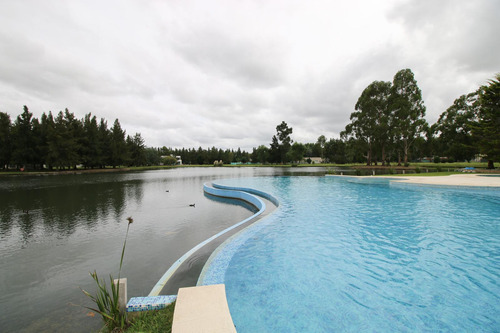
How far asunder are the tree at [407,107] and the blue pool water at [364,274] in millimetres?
33799

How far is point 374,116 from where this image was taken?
40.2 metres

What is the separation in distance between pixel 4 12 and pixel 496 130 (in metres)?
46.8

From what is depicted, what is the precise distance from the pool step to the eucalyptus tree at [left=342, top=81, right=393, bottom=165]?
44.0m

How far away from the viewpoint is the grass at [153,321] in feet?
8.57

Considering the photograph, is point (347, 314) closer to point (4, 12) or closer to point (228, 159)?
point (4, 12)

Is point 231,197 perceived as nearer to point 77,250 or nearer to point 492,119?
point 77,250

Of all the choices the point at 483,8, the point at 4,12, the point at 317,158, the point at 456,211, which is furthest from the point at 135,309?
the point at 317,158

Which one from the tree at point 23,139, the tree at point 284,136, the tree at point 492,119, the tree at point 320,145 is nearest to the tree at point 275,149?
the tree at point 284,136

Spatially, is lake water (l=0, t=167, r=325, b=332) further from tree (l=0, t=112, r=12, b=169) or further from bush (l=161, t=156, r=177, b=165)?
bush (l=161, t=156, r=177, b=165)

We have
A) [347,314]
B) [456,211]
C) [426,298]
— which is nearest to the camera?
[347,314]

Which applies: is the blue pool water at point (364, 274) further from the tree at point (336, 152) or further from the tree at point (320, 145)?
the tree at point (320, 145)

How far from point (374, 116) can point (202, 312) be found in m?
46.6

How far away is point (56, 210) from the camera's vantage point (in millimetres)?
12414

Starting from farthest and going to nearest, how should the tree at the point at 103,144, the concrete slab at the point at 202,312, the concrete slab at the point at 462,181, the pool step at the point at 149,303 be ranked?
the tree at the point at 103,144 → the concrete slab at the point at 462,181 → the pool step at the point at 149,303 → the concrete slab at the point at 202,312
